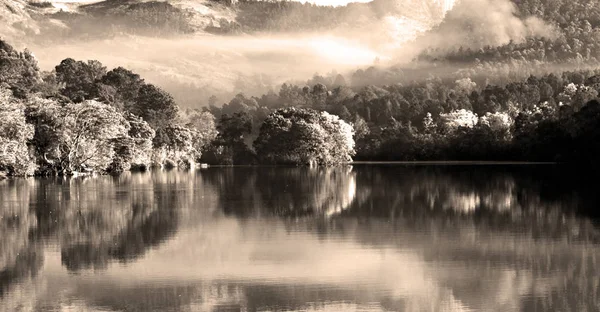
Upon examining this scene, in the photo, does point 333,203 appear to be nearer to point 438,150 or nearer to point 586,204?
point 586,204

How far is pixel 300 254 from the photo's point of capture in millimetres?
25406

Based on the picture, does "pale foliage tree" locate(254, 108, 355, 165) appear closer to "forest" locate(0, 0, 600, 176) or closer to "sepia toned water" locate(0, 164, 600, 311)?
"forest" locate(0, 0, 600, 176)

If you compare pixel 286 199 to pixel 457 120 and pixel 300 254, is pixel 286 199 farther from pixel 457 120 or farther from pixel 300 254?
pixel 457 120

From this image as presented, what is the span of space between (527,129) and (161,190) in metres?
74.3

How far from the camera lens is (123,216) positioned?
121 feet

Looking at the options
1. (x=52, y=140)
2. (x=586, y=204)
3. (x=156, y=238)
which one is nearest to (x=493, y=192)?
(x=586, y=204)

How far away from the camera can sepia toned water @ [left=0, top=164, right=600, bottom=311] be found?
19.0m

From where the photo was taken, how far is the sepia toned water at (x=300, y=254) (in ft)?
62.3

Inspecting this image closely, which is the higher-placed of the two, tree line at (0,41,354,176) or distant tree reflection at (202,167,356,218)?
tree line at (0,41,354,176)

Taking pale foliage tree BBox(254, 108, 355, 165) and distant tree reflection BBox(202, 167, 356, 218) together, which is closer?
distant tree reflection BBox(202, 167, 356, 218)

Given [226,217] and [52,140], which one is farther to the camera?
[52,140]

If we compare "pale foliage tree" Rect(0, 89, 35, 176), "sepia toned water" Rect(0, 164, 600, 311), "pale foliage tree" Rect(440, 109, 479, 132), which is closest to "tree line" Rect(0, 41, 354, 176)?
"pale foliage tree" Rect(0, 89, 35, 176)

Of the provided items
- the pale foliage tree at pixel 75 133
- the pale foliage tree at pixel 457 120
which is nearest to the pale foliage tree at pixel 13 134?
the pale foliage tree at pixel 75 133

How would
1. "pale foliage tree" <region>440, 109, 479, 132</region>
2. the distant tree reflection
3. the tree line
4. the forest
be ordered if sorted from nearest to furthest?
the distant tree reflection, the tree line, the forest, "pale foliage tree" <region>440, 109, 479, 132</region>
